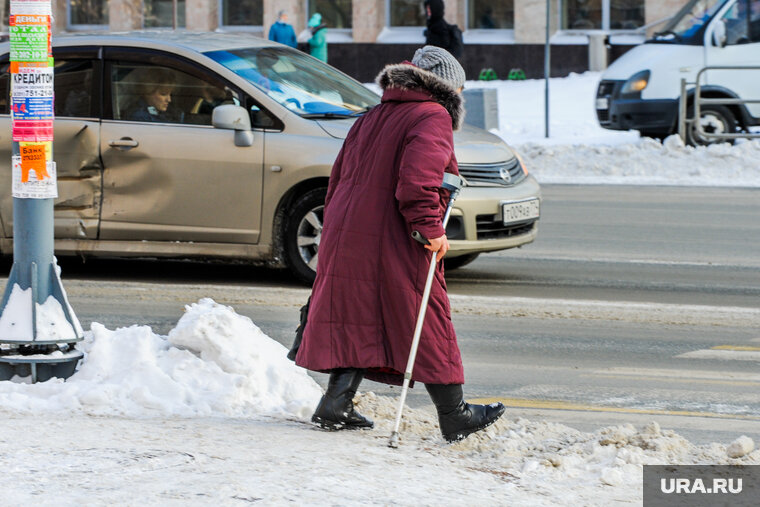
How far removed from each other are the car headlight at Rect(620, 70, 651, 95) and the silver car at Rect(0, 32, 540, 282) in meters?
9.67

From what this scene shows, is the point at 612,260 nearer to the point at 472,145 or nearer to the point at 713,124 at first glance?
the point at 472,145

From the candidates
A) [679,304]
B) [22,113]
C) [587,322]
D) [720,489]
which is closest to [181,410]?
[22,113]

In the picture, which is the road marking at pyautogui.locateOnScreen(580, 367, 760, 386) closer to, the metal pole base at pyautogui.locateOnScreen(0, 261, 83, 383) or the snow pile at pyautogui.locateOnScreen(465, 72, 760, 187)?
the metal pole base at pyautogui.locateOnScreen(0, 261, 83, 383)

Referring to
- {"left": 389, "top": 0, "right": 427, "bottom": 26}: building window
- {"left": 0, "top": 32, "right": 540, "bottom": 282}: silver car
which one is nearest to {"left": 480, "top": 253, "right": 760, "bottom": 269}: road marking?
{"left": 0, "top": 32, "right": 540, "bottom": 282}: silver car

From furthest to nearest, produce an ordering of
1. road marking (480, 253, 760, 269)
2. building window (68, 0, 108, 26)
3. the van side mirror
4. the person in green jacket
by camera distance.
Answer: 1. building window (68, 0, 108, 26)
2. the person in green jacket
3. the van side mirror
4. road marking (480, 253, 760, 269)

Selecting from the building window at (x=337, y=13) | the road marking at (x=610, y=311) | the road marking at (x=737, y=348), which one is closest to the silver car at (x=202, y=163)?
the road marking at (x=610, y=311)

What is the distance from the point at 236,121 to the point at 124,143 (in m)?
0.80

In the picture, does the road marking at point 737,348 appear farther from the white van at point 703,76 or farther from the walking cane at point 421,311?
the white van at point 703,76

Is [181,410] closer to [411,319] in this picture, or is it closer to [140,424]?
[140,424]

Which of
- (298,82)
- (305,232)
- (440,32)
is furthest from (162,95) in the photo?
(440,32)

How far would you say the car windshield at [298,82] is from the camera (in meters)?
9.23

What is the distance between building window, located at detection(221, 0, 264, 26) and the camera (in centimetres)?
3356

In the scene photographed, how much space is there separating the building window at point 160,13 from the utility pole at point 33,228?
94.7 feet

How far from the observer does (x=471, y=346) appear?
24.2ft
